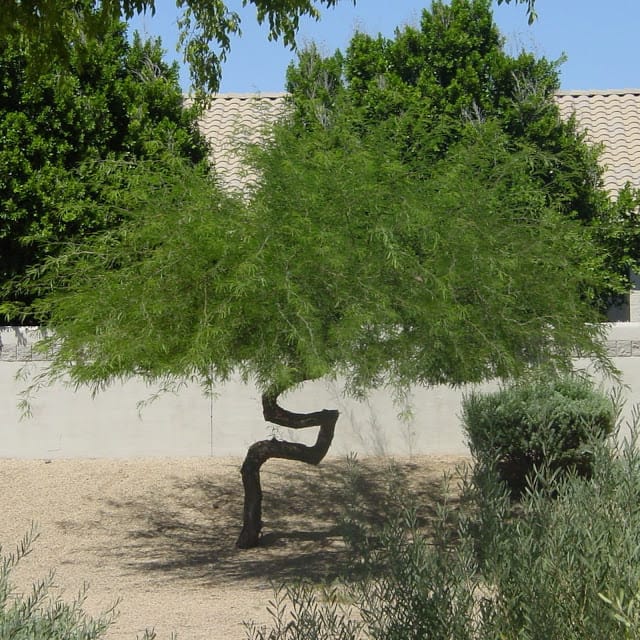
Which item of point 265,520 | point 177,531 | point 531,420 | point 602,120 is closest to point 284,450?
point 265,520

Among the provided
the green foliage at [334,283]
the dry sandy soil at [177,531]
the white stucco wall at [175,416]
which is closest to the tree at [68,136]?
the white stucco wall at [175,416]

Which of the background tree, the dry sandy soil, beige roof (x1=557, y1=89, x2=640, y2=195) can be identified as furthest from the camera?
beige roof (x1=557, y1=89, x2=640, y2=195)

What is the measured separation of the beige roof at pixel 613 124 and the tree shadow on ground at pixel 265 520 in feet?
25.8

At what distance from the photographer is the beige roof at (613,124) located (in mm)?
19531

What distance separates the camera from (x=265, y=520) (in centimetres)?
1258

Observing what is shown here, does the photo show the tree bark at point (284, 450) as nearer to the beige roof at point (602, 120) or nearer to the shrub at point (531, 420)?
the shrub at point (531, 420)

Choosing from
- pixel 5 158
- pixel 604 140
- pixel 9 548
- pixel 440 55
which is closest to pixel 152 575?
pixel 9 548

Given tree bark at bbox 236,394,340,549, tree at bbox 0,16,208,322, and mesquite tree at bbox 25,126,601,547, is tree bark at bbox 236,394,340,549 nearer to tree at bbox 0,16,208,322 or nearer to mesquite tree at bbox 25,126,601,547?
mesquite tree at bbox 25,126,601,547

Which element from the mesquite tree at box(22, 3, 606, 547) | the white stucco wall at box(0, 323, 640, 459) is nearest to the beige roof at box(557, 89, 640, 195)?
the white stucco wall at box(0, 323, 640, 459)

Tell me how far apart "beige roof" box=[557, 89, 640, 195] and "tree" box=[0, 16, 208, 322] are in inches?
301

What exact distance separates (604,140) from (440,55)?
4261 millimetres

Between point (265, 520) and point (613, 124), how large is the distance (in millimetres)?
11661

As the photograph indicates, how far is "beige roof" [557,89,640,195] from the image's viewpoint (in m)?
19.5

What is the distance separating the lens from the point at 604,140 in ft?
66.0
